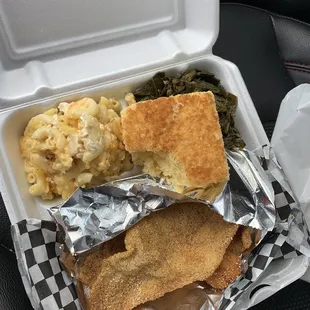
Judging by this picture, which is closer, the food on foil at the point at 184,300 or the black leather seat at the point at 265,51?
the food on foil at the point at 184,300

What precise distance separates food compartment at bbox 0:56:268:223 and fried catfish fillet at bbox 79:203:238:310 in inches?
7.9

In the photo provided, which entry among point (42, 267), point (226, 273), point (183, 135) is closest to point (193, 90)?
point (183, 135)

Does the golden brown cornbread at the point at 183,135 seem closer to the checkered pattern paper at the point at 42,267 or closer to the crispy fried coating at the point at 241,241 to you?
the crispy fried coating at the point at 241,241

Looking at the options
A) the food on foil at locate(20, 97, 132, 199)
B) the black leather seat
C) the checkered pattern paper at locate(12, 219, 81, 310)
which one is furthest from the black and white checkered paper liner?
the black leather seat

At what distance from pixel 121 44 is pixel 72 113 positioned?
27 centimetres

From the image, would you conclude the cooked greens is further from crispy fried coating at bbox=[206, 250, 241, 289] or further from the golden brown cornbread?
crispy fried coating at bbox=[206, 250, 241, 289]

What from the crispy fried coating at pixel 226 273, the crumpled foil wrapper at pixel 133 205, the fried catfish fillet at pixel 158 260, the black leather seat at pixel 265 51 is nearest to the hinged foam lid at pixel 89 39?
the black leather seat at pixel 265 51

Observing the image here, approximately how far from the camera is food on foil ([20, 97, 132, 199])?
1218mm

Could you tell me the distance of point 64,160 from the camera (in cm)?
122

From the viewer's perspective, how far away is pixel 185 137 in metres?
1.21

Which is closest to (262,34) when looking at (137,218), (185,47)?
(185,47)

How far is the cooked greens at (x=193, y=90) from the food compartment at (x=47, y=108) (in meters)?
0.02

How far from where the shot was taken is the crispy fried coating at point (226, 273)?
1.21 meters

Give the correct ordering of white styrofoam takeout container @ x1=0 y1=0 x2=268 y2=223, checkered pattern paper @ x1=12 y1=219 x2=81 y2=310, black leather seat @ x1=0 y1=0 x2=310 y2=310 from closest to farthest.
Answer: checkered pattern paper @ x1=12 y1=219 x2=81 y2=310 → white styrofoam takeout container @ x1=0 y1=0 x2=268 y2=223 → black leather seat @ x1=0 y1=0 x2=310 y2=310
